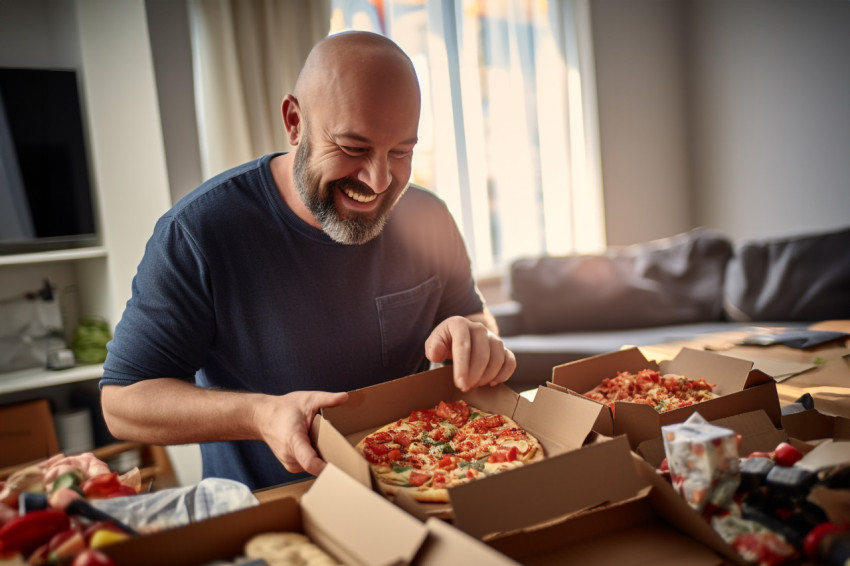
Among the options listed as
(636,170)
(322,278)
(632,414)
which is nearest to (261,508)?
(632,414)

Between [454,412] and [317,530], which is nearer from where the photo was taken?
[317,530]

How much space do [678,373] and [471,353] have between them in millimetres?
475

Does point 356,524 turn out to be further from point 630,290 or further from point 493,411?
point 630,290

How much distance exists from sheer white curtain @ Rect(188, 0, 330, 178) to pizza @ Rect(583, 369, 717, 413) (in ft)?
8.37

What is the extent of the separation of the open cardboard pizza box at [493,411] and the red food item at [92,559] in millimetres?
289

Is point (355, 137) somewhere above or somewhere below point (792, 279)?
above

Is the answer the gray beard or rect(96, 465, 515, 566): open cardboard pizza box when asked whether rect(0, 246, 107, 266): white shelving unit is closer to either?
the gray beard

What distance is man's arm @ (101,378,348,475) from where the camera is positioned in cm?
96

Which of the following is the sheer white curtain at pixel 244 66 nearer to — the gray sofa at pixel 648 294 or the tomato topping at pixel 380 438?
the gray sofa at pixel 648 294

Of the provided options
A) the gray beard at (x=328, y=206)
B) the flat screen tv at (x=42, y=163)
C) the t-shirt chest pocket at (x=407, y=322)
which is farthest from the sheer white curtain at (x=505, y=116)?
the gray beard at (x=328, y=206)

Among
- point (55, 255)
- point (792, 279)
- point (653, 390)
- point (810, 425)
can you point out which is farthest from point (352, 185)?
point (792, 279)

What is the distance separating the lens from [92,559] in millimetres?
593

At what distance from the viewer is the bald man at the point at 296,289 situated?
1165mm

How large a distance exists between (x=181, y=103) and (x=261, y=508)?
9.87ft
